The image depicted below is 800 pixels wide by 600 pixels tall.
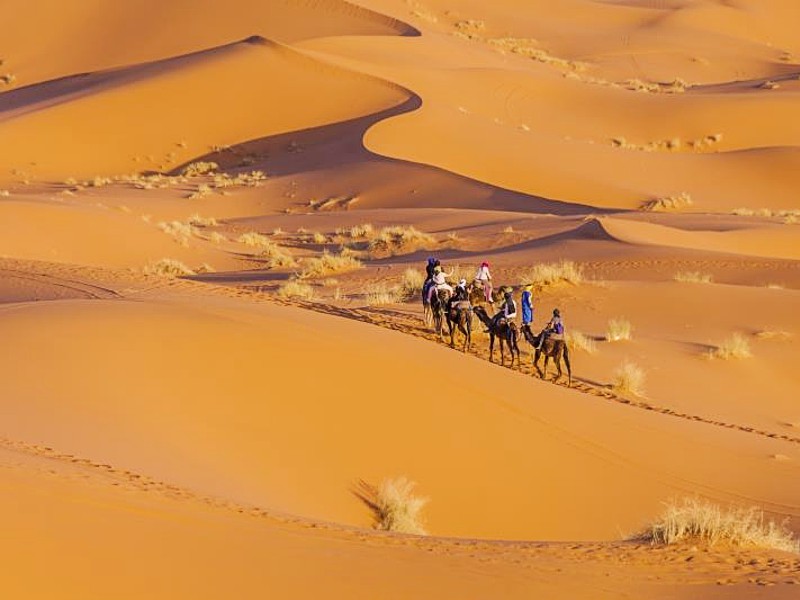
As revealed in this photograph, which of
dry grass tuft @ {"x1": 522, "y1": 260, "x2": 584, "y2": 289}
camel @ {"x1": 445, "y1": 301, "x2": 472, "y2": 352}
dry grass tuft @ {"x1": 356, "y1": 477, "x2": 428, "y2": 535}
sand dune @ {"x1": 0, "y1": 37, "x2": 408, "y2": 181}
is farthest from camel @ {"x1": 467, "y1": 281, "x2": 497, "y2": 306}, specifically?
sand dune @ {"x1": 0, "y1": 37, "x2": 408, "y2": 181}

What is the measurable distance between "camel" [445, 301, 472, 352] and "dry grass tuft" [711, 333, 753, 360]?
3947 mm

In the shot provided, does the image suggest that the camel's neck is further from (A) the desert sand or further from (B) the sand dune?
(B) the sand dune

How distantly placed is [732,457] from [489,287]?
238 inches

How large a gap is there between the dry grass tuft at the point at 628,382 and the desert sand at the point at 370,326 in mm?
155

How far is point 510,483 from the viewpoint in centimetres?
1267

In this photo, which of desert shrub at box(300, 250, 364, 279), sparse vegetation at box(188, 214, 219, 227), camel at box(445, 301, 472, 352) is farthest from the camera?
sparse vegetation at box(188, 214, 219, 227)

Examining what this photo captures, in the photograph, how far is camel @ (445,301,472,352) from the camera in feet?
58.3

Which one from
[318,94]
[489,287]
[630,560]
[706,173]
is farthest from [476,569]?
[318,94]

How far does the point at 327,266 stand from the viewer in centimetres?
A: 2738

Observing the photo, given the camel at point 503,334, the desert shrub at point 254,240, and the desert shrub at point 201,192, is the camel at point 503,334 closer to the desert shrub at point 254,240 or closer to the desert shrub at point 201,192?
the desert shrub at point 254,240

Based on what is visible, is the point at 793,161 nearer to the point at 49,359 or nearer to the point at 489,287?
the point at 489,287

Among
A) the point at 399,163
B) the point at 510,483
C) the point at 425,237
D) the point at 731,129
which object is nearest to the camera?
the point at 510,483

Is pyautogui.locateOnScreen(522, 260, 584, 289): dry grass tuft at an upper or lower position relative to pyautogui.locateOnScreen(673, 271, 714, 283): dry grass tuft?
lower

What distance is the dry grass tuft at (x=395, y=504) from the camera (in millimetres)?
10859
